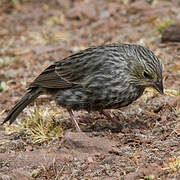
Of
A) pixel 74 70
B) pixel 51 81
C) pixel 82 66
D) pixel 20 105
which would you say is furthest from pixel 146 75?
pixel 20 105

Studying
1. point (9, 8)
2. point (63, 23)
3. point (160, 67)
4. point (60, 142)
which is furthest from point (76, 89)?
point (9, 8)

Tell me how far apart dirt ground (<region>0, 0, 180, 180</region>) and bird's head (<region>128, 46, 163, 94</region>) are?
629 mm

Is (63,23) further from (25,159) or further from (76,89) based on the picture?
(25,159)

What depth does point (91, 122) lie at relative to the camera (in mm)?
6754

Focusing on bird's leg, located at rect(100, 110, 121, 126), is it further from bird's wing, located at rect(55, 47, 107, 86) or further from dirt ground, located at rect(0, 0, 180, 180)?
bird's wing, located at rect(55, 47, 107, 86)

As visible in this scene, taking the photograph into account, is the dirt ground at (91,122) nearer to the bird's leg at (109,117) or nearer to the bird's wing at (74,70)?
the bird's leg at (109,117)

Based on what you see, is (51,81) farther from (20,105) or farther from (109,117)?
(109,117)

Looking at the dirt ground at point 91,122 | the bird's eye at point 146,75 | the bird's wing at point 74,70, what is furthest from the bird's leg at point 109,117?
the bird's eye at point 146,75

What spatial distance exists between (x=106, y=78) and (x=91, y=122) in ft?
3.44

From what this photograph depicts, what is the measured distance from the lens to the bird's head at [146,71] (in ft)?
19.4

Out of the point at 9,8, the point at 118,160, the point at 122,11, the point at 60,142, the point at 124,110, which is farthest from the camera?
the point at 9,8

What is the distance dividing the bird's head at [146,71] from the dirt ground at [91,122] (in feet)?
2.06

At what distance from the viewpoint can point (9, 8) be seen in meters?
13.7

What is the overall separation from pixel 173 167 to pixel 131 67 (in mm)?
1741
